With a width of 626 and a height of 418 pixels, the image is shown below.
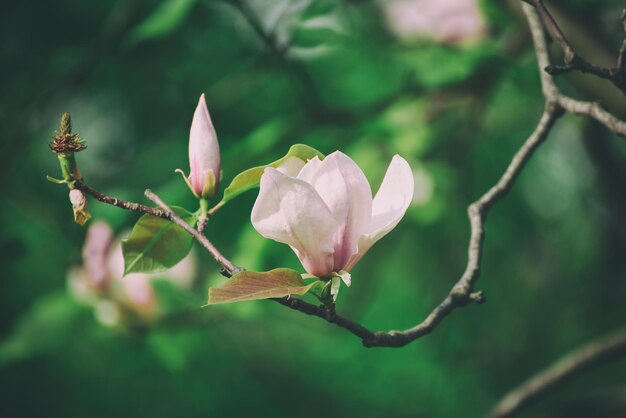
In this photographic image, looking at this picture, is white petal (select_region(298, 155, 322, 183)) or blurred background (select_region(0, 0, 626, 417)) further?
blurred background (select_region(0, 0, 626, 417))

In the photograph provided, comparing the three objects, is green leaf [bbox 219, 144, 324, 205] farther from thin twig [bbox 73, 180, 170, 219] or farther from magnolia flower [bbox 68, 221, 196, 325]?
magnolia flower [bbox 68, 221, 196, 325]

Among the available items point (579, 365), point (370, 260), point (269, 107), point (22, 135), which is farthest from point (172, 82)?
point (579, 365)

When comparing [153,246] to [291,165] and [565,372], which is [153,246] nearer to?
[291,165]

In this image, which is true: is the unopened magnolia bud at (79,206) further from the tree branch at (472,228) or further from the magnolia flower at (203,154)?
the magnolia flower at (203,154)

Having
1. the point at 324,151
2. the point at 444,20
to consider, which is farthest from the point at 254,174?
the point at 444,20

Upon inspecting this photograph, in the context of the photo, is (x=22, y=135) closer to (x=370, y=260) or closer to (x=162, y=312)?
(x=162, y=312)

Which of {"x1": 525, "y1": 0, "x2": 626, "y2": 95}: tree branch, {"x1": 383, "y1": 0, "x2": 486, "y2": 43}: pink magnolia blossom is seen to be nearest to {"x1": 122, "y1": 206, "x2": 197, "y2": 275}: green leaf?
{"x1": 525, "y1": 0, "x2": 626, "y2": 95}: tree branch

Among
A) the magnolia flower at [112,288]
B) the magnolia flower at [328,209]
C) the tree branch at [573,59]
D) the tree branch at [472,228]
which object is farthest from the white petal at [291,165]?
the magnolia flower at [112,288]
